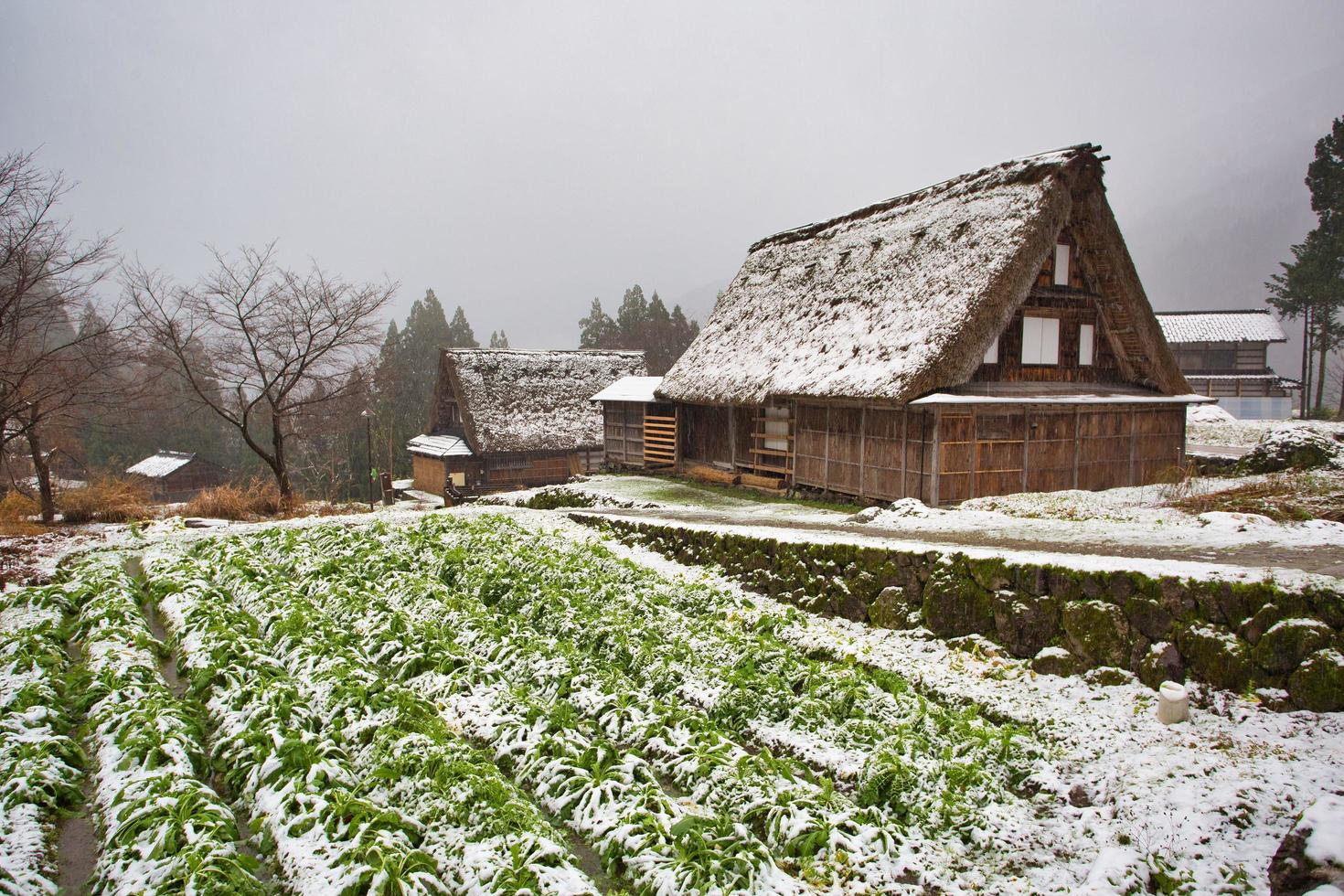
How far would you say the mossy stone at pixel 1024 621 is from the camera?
705 cm

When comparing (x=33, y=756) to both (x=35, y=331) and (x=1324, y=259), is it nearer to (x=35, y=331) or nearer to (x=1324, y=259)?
(x=35, y=331)

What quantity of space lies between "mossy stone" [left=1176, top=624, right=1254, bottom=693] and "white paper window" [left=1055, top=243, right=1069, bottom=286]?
1218 cm

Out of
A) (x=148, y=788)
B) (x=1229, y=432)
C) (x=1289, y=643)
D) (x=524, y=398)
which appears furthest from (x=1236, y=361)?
(x=148, y=788)

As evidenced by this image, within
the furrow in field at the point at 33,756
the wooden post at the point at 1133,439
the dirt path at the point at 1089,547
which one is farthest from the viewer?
the wooden post at the point at 1133,439

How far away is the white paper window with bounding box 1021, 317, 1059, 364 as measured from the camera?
15.8 m

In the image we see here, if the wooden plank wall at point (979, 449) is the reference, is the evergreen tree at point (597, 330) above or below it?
above

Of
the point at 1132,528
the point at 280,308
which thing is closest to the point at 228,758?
the point at 1132,528

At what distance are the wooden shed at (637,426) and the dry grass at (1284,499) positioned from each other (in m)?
14.6

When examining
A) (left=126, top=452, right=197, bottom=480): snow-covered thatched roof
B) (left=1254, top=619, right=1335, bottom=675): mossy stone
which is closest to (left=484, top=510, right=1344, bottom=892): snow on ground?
(left=1254, top=619, right=1335, bottom=675): mossy stone

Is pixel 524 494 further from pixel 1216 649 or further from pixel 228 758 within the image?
pixel 1216 649

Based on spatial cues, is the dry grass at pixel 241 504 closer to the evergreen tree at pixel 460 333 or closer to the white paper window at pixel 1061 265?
the white paper window at pixel 1061 265

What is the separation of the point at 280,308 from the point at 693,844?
2175cm

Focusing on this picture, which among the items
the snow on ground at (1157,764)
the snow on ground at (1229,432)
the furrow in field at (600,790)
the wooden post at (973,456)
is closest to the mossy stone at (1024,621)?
the snow on ground at (1157,764)

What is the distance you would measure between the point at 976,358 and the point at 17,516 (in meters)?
23.9
